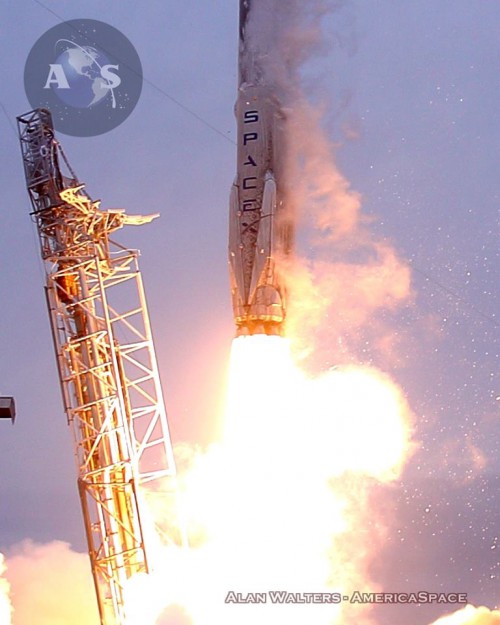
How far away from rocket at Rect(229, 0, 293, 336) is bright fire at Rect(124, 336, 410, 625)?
83 cm

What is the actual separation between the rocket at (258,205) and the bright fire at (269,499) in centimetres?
83

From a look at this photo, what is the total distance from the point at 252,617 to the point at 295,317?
7.61m

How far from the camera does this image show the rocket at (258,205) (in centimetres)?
2609

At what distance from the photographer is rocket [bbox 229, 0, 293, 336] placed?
26094 millimetres

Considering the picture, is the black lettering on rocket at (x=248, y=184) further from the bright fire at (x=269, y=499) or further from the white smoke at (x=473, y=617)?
the white smoke at (x=473, y=617)

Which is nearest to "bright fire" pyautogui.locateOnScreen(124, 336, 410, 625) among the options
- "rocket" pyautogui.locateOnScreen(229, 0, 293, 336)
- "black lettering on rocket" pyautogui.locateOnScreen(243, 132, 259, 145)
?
"rocket" pyautogui.locateOnScreen(229, 0, 293, 336)

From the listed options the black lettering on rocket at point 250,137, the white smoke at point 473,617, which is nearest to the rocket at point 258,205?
the black lettering on rocket at point 250,137

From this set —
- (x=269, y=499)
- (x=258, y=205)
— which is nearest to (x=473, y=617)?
(x=269, y=499)

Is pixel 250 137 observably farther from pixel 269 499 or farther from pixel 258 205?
pixel 269 499

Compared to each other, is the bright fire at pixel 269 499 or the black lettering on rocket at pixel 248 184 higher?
the black lettering on rocket at pixel 248 184

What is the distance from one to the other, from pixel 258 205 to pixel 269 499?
729 centimetres

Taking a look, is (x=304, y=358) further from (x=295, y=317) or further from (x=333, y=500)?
(x=333, y=500)

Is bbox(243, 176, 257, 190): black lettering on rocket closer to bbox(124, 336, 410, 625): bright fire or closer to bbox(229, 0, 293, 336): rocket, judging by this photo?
bbox(229, 0, 293, 336): rocket

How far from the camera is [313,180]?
93.7 ft
